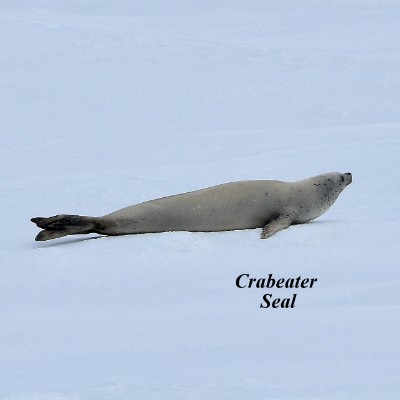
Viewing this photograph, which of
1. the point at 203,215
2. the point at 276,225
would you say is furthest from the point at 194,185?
the point at 276,225

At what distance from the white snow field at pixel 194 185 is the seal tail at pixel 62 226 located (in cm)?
7

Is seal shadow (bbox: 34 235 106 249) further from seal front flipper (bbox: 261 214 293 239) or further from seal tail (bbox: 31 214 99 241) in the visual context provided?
seal front flipper (bbox: 261 214 293 239)

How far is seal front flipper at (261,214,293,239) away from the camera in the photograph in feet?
16.6

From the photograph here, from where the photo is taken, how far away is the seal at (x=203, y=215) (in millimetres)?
5160

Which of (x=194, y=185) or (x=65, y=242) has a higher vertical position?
(x=194, y=185)

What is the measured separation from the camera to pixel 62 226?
5.14 metres

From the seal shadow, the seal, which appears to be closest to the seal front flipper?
the seal

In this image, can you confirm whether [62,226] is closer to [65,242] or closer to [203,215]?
[65,242]

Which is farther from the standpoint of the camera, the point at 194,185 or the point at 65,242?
the point at 194,185

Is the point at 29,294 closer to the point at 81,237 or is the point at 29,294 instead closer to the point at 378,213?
the point at 81,237

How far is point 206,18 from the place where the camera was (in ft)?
43.8

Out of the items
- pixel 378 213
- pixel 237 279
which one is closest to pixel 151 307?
pixel 237 279

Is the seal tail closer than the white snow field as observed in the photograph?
No

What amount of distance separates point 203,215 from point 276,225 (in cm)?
35
